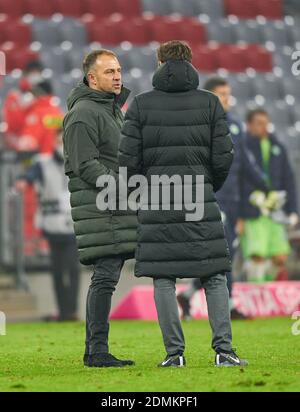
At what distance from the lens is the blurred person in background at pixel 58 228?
12844mm

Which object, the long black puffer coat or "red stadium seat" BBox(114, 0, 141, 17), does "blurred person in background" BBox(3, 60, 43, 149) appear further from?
the long black puffer coat

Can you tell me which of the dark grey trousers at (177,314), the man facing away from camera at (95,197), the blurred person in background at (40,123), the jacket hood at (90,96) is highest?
the blurred person in background at (40,123)

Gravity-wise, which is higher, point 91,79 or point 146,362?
point 91,79

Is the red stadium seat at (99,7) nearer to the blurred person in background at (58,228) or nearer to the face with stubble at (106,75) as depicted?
the blurred person in background at (58,228)

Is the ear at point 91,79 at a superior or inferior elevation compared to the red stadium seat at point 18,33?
inferior

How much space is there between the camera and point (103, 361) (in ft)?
22.1

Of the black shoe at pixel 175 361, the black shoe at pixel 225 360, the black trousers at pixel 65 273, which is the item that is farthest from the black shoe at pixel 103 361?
the black trousers at pixel 65 273

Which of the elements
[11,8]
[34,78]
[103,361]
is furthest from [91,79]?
[11,8]

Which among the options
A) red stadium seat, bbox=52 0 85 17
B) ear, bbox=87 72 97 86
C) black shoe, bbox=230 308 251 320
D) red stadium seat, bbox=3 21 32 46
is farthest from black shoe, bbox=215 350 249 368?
red stadium seat, bbox=52 0 85 17

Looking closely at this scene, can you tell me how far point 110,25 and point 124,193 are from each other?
13.5 meters

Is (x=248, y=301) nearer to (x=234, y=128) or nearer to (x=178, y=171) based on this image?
(x=234, y=128)

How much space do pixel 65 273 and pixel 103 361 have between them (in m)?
6.16

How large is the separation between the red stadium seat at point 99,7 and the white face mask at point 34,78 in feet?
16.6

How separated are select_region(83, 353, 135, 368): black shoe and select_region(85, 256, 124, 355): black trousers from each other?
0.03m
